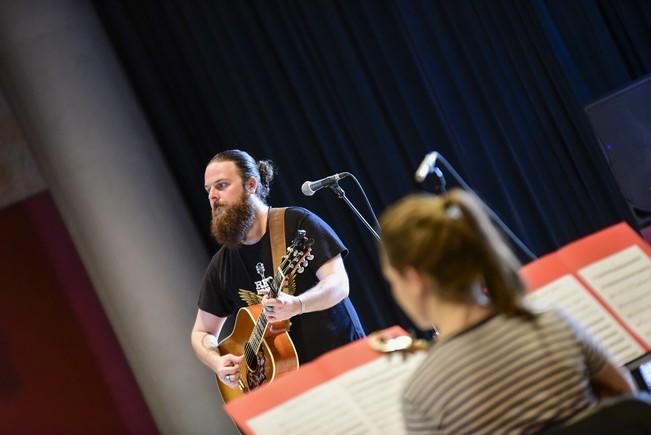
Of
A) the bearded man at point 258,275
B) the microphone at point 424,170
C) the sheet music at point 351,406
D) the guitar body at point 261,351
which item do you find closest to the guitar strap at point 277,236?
the bearded man at point 258,275

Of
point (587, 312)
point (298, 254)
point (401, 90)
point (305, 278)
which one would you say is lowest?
point (587, 312)

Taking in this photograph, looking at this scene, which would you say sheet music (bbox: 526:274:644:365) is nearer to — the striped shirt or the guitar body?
the striped shirt

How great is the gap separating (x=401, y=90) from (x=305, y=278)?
2092 millimetres

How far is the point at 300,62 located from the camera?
5.66 metres

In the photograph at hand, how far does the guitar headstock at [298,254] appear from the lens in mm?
3607

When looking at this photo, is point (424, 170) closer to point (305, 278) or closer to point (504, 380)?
point (305, 278)

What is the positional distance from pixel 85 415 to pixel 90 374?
292 millimetres

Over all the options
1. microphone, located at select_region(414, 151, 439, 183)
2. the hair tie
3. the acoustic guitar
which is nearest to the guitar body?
the acoustic guitar

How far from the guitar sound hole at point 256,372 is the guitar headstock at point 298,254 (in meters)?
0.39

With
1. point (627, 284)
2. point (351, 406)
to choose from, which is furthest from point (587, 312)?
point (351, 406)

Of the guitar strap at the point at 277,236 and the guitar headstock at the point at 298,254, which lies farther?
the guitar strap at the point at 277,236

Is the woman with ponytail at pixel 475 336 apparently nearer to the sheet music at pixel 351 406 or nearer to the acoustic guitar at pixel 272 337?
the sheet music at pixel 351 406

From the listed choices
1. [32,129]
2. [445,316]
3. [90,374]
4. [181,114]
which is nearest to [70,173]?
[32,129]

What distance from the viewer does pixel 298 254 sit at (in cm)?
361
